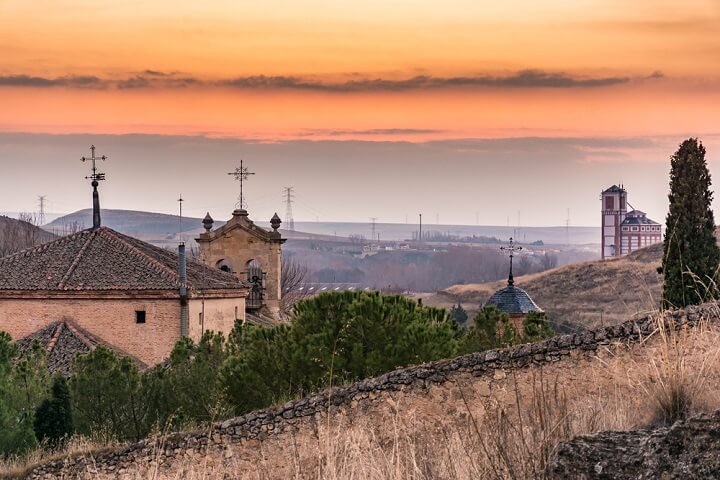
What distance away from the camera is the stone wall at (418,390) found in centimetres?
1377

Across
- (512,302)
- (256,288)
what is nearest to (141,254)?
(256,288)

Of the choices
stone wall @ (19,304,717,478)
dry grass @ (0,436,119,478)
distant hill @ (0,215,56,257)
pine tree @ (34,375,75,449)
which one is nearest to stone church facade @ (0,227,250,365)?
pine tree @ (34,375,75,449)

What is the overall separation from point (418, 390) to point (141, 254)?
30122 millimetres

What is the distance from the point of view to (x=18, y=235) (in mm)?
132125

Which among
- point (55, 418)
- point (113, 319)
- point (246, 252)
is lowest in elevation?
point (55, 418)

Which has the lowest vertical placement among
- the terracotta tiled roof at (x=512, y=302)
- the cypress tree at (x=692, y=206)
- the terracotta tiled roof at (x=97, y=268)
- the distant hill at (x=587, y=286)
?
the distant hill at (x=587, y=286)

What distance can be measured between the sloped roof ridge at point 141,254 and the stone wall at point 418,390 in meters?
26.1

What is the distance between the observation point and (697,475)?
538cm

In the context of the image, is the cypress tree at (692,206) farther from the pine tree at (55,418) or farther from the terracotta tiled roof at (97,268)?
the terracotta tiled roof at (97,268)

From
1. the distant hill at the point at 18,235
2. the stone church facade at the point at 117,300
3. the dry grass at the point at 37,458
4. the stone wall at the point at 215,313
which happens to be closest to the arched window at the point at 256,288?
the stone wall at the point at 215,313

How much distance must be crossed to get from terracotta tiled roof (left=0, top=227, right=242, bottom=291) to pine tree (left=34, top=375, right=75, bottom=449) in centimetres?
1562

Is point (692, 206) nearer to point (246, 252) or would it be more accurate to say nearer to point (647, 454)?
point (647, 454)

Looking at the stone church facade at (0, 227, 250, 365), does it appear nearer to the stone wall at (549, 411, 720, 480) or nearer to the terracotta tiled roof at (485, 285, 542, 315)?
the terracotta tiled roof at (485, 285, 542, 315)

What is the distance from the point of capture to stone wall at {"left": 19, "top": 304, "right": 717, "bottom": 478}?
13.8m
